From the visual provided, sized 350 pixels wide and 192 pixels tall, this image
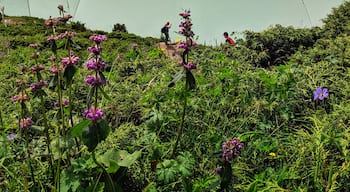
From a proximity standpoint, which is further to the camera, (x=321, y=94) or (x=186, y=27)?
(x=321, y=94)

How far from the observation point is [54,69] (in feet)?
5.99

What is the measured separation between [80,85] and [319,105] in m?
1.41

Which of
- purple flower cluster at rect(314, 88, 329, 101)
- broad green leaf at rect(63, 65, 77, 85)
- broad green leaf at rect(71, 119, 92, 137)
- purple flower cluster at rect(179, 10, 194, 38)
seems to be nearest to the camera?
broad green leaf at rect(71, 119, 92, 137)

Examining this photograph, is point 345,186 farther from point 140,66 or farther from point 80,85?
point 140,66

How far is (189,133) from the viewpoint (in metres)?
2.29

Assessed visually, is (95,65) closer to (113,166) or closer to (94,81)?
(94,81)

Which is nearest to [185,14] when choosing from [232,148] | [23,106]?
[232,148]

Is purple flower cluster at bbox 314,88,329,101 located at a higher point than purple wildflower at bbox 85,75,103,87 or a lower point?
lower

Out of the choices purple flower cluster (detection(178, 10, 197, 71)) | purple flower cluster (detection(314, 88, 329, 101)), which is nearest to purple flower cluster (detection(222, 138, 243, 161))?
purple flower cluster (detection(178, 10, 197, 71))

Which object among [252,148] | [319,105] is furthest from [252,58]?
[252,148]

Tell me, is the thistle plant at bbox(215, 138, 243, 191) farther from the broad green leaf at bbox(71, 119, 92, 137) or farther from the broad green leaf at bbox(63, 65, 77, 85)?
the broad green leaf at bbox(63, 65, 77, 85)

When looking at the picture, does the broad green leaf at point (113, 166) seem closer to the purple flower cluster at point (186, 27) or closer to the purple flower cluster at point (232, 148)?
the purple flower cluster at point (232, 148)

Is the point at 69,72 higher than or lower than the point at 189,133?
higher

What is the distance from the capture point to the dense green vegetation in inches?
73.0
